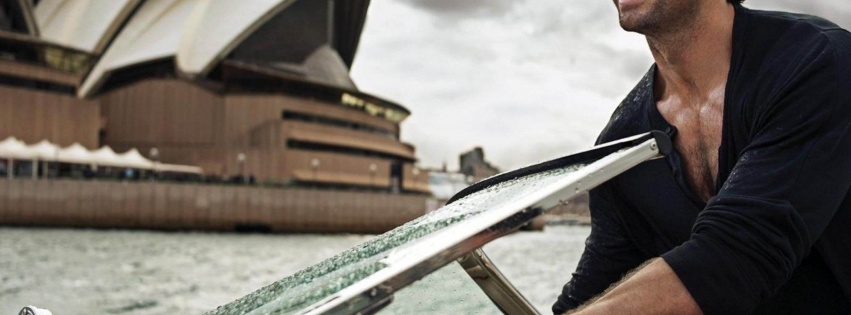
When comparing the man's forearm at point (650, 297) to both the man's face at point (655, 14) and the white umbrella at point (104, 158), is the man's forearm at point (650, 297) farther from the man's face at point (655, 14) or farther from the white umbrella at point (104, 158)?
the white umbrella at point (104, 158)

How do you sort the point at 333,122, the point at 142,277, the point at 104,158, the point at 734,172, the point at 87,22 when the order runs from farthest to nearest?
the point at 87,22
the point at 333,122
the point at 104,158
the point at 142,277
the point at 734,172

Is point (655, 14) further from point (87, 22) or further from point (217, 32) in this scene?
point (87, 22)

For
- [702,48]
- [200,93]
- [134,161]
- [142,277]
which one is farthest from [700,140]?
[200,93]

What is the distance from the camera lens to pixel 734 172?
3.90ft

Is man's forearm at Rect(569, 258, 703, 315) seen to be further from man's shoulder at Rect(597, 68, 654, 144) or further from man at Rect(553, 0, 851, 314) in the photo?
man's shoulder at Rect(597, 68, 654, 144)

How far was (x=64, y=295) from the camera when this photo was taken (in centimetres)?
1077

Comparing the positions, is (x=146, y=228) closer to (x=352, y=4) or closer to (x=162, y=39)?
(x=162, y=39)

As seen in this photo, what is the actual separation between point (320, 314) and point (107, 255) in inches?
741

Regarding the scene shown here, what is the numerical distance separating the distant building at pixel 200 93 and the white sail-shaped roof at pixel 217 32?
6cm

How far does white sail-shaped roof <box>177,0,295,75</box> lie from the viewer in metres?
43.9

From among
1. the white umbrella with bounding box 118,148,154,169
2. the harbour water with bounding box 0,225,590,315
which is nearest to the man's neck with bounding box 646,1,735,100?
the harbour water with bounding box 0,225,590,315

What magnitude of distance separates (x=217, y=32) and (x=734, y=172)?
147 ft

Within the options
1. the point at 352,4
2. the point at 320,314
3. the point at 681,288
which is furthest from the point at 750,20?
the point at 352,4

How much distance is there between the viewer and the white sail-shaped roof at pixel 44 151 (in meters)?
32.9
